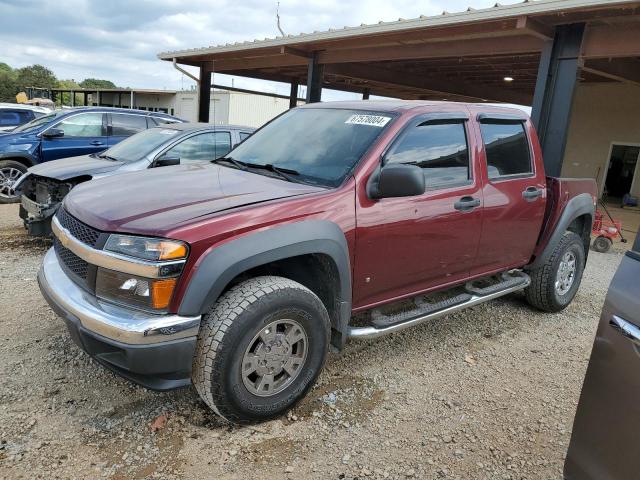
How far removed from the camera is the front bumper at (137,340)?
7.93 feet

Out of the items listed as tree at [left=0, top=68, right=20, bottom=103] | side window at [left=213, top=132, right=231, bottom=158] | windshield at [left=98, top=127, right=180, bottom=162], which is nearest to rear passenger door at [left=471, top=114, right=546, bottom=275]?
side window at [left=213, top=132, right=231, bottom=158]

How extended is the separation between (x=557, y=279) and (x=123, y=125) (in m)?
8.13

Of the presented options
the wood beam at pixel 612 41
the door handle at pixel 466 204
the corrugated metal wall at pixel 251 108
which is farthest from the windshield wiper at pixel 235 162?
the corrugated metal wall at pixel 251 108

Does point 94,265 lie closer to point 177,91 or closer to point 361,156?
point 361,156

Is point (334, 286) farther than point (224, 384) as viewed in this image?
Yes

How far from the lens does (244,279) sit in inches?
114

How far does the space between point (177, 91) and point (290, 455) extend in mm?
33625

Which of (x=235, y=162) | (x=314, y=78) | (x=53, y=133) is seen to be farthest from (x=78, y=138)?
(x=235, y=162)

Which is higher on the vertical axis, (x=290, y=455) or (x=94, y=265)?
(x=94, y=265)

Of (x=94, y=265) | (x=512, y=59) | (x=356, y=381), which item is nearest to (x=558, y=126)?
(x=512, y=59)

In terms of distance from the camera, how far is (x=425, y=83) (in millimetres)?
14781

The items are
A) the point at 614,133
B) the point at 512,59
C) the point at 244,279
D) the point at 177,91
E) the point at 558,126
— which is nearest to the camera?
the point at 244,279

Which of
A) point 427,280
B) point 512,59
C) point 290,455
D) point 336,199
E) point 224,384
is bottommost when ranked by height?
point 290,455

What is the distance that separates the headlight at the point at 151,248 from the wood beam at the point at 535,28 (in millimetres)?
6827
